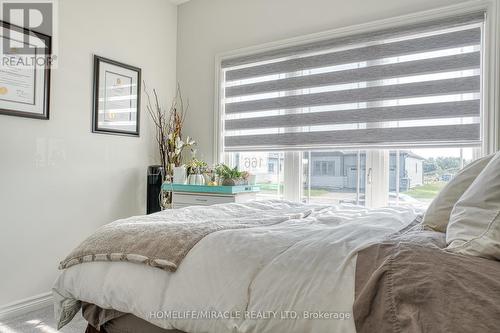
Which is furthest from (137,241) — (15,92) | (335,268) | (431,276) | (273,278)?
(15,92)

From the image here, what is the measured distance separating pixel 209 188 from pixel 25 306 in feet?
5.34

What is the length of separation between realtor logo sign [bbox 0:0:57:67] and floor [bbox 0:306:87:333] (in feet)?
6.09

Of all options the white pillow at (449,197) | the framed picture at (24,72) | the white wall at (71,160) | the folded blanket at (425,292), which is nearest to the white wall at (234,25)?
the white wall at (71,160)

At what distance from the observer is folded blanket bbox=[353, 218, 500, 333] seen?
2.36 feet

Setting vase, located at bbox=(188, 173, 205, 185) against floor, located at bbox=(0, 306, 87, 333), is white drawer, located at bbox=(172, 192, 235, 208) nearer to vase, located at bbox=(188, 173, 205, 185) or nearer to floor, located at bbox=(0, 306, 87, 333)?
vase, located at bbox=(188, 173, 205, 185)

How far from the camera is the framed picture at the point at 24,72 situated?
2375 millimetres

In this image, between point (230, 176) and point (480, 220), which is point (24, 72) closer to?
point (230, 176)

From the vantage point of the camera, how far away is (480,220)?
3.14 feet

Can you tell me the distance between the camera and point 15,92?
2.42 metres

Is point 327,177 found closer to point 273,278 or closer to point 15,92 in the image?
point 273,278

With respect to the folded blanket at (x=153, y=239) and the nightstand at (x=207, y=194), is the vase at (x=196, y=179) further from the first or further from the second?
the folded blanket at (x=153, y=239)

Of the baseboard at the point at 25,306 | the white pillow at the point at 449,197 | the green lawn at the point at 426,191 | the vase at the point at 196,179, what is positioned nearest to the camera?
the white pillow at the point at 449,197

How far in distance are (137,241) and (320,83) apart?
7.37 feet

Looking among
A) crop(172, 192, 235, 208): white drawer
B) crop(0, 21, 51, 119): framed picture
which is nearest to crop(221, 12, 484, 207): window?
crop(172, 192, 235, 208): white drawer
